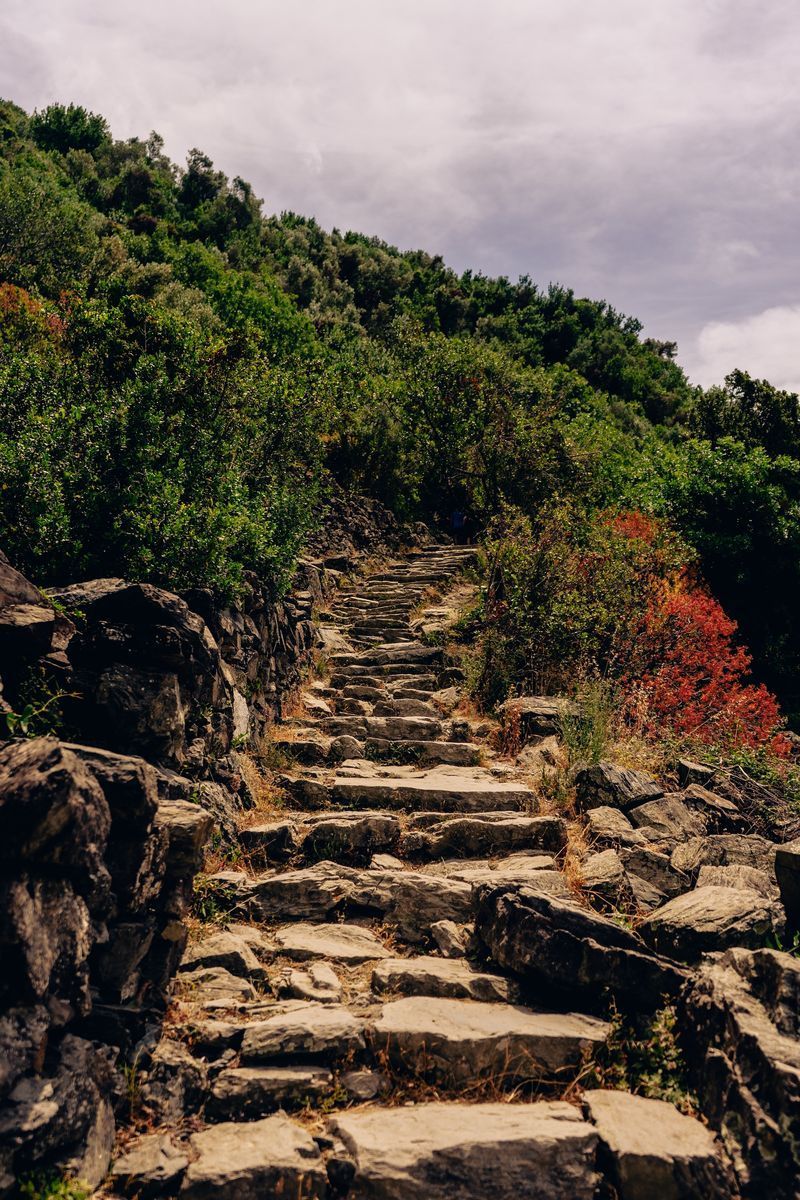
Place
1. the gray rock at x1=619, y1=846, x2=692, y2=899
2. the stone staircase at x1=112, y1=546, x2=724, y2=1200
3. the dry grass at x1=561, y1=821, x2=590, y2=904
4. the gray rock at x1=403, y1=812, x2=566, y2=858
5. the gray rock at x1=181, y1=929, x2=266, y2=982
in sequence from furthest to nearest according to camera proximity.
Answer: the gray rock at x1=403, y1=812, x2=566, y2=858 → the gray rock at x1=619, y1=846, x2=692, y2=899 → the dry grass at x1=561, y1=821, x2=590, y2=904 → the gray rock at x1=181, y1=929, x2=266, y2=982 → the stone staircase at x1=112, y1=546, x2=724, y2=1200

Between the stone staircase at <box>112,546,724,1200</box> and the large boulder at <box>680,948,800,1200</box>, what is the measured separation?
205 mm

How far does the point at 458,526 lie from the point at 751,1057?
19.7 m

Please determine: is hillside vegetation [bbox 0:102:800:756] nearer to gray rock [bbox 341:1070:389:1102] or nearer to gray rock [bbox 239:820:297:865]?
gray rock [bbox 239:820:297:865]

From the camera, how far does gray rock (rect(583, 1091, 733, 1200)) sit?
350cm

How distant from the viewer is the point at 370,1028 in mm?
4367

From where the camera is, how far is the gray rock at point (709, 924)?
501cm

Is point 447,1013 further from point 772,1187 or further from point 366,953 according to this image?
point 772,1187

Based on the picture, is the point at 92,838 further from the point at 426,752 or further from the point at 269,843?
the point at 426,752

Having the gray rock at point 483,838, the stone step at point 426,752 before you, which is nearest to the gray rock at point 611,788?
the gray rock at point 483,838

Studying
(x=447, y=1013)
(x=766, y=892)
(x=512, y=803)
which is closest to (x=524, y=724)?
(x=512, y=803)

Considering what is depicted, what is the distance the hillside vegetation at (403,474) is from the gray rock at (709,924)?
515cm

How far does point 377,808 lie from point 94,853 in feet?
14.2

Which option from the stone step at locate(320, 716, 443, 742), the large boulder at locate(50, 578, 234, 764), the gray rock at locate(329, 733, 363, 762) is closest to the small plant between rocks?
the large boulder at locate(50, 578, 234, 764)

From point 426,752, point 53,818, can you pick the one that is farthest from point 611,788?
point 53,818
